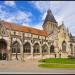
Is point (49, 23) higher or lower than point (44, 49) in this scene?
higher

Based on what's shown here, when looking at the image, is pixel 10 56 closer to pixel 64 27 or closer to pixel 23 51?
pixel 23 51

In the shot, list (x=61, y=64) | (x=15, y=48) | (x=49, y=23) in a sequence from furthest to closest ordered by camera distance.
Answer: (x=49, y=23), (x=15, y=48), (x=61, y=64)

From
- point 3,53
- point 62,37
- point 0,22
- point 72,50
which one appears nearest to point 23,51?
point 3,53

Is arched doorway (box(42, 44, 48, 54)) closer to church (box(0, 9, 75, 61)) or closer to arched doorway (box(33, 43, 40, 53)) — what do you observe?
church (box(0, 9, 75, 61))

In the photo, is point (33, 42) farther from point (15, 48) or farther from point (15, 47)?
point (15, 48)

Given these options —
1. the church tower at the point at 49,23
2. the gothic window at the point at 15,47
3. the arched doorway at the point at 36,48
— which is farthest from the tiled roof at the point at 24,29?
the arched doorway at the point at 36,48

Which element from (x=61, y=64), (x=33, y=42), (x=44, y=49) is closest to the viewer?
(x=61, y=64)

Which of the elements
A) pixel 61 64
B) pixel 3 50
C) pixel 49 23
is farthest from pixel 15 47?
pixel 49 23

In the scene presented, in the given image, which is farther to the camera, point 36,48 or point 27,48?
point 36,48

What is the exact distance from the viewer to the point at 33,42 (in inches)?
2087

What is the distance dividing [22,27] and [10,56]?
16.9 m

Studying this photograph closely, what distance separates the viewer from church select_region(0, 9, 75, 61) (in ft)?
155

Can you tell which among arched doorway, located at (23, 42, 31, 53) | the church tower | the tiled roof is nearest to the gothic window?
arched doorway, located at (23, 42, 31, 53)

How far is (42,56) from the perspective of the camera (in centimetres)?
5553
